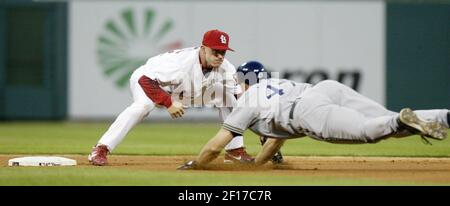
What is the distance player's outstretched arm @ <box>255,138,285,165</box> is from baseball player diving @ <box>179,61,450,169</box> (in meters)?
0.29

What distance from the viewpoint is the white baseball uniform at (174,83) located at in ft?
25.5

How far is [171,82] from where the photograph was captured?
787 centimetres

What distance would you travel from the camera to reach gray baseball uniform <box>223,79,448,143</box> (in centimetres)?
666

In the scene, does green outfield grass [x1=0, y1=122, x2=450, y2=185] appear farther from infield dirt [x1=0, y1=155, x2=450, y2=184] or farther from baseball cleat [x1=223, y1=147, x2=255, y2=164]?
baseball cleat [x1=223, y1=147, x2=255, y2=164]

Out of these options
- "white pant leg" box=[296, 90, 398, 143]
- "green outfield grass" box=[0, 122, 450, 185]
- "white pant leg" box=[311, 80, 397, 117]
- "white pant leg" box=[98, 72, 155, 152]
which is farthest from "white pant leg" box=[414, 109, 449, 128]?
A: "white pant leg" box=[98, 72, 155, 152]

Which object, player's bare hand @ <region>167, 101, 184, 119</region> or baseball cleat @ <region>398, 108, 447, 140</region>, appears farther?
player's bare hand @ <region>167, 101, 184, 119</region>

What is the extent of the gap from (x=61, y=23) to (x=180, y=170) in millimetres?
10186

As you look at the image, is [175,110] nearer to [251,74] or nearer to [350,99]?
[251,74]

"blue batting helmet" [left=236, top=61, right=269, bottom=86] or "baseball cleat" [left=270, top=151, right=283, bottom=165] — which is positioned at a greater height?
"blue batting helmet" [left=236, top=61, right=269, bottom=86]

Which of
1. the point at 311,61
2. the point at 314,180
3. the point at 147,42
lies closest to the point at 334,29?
the point at 311,61

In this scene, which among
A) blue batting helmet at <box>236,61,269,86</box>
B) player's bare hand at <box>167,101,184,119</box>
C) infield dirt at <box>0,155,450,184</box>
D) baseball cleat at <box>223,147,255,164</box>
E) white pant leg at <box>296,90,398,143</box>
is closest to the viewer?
white pant leg at <box>296,90,398,143</box>

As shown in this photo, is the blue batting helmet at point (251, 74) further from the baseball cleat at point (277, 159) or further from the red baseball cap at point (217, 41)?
the baseball cleat at point (277, 159)
